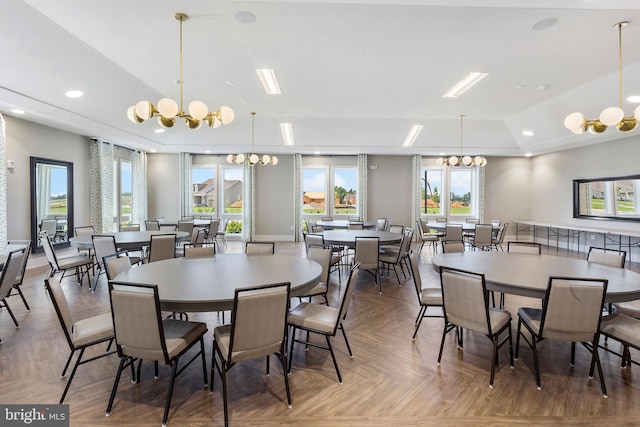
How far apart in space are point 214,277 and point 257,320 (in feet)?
2.79

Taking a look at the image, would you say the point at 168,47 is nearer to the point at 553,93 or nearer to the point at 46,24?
the point at 46,24

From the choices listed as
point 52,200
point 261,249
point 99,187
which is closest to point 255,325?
point 261,249

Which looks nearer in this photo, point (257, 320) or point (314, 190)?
point (257, 320)

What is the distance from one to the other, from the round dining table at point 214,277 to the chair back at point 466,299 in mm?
1127

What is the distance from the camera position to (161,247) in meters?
4.68

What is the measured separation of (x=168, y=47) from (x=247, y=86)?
1729 millimetres

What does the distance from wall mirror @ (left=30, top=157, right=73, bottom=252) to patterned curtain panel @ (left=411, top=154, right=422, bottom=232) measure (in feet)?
31.9

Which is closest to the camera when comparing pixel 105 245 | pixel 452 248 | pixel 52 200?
pixel 452 248

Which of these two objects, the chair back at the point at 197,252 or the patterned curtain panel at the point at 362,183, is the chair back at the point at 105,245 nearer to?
the chair back at the point at 197,252

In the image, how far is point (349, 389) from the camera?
2.45m

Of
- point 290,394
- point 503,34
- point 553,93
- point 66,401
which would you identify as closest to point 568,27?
point 503,34

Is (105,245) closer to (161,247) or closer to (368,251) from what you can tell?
(161,247)

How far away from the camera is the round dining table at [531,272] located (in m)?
2.49
